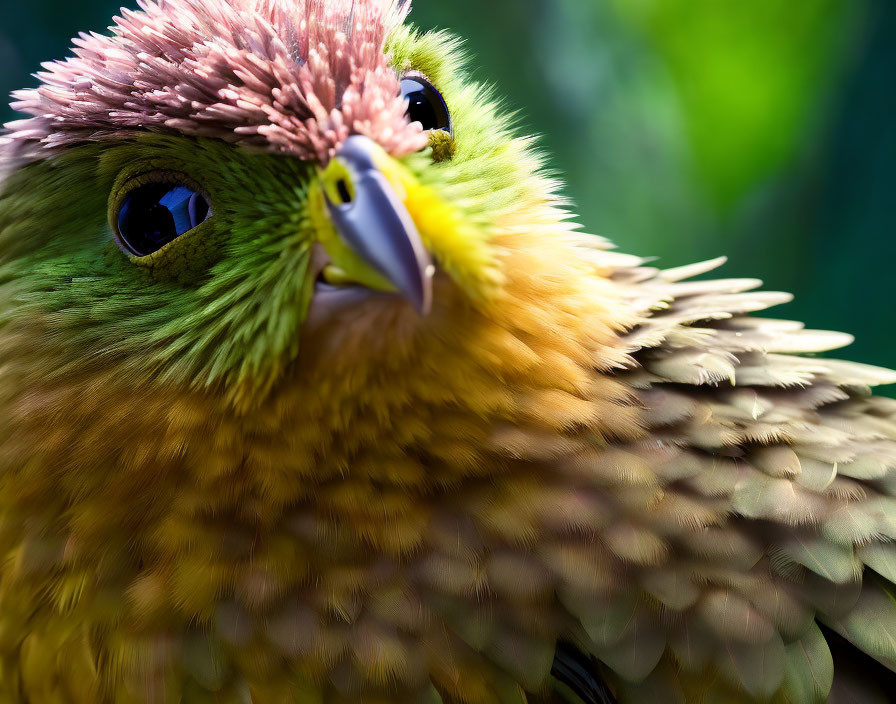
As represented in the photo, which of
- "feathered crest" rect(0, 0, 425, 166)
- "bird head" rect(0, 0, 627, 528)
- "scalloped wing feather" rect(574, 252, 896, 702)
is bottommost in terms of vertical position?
"scalloped wing feather" rect(574, 252, 896, 702)

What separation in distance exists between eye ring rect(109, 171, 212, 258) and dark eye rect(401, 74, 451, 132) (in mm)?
263

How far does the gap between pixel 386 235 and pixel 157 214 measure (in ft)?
0.99

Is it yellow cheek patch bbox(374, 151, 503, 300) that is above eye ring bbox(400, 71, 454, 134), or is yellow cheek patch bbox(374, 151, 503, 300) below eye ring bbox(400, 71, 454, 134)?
below

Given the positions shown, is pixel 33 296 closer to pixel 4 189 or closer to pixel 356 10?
pixel 4 189

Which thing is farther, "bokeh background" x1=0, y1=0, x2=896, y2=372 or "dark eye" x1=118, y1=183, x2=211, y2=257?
"bokeh background" x1=0, y1=0, x2=896, y2=372

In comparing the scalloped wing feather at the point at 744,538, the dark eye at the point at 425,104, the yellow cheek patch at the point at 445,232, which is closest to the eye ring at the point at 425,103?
the dark eye at the point at 425,104

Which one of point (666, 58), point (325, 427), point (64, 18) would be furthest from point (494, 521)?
point (666, 58)

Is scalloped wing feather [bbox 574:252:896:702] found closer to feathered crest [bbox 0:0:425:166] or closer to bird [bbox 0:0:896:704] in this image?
bird [bbox 0:0:896:704]

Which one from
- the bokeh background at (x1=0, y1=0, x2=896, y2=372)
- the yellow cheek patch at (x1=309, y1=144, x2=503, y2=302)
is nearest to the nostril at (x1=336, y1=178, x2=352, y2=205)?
the yellow cheek patch at (x1=309, y1=144, x2=503, y2=302)

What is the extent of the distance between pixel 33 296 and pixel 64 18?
173 centimetres

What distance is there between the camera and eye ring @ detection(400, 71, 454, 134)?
1003 mm

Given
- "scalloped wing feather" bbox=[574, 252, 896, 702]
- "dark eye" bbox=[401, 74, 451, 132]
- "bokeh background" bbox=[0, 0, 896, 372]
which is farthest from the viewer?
"bokeh background" bbox=[0, 0, 896, 372]

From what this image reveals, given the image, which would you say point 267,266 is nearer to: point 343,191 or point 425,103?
point 343,191

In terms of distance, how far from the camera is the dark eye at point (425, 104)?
39.5 inches
